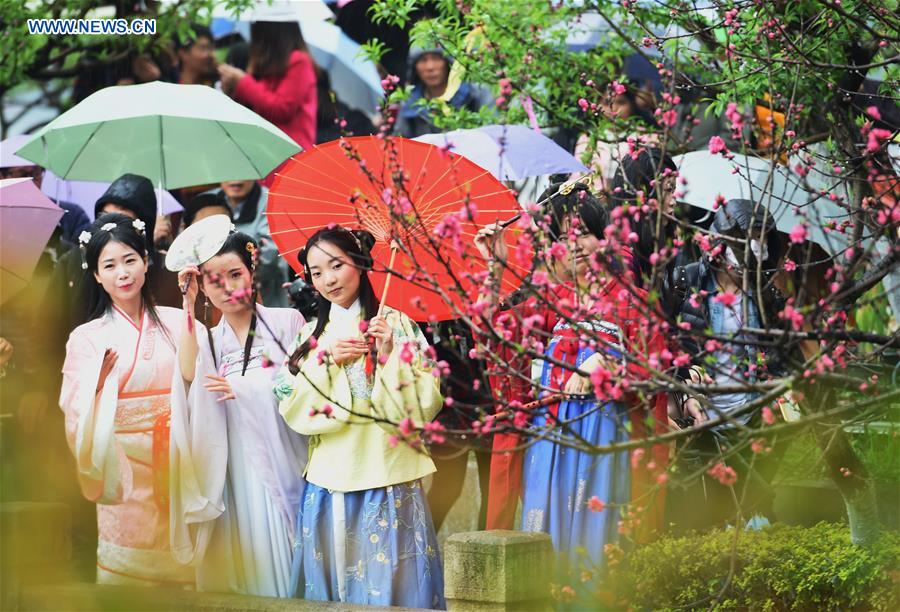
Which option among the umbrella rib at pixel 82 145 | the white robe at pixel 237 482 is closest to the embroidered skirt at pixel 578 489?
the white robe at pixel 237 482

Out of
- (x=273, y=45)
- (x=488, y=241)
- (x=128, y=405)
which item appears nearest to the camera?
(x=488, y=241)

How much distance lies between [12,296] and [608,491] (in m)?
3.73

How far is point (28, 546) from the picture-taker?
20.3 feet

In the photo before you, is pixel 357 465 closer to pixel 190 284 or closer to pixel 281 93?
pixel 190 284

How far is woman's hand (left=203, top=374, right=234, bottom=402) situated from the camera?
6277mm

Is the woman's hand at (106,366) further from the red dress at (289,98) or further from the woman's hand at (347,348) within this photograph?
the red dress at (289,98)

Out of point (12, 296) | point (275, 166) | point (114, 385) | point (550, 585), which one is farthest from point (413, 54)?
point (550, 585)

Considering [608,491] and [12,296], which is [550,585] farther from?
[12,296]

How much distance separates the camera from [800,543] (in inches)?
224

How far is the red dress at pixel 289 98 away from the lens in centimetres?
1097

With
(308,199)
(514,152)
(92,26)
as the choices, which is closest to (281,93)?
(92,26)

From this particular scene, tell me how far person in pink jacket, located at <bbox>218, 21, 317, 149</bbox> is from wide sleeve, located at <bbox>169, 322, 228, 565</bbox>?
4.79 m

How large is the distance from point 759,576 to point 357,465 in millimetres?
1896

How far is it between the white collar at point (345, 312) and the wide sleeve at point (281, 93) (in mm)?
5221
